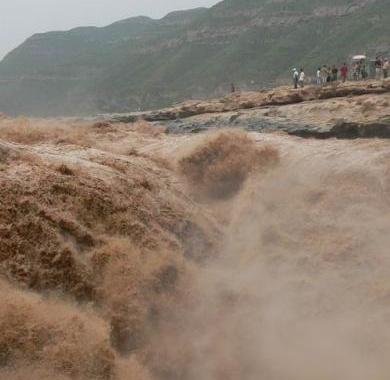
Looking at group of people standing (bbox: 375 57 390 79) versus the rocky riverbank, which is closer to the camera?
the rocky riverbank

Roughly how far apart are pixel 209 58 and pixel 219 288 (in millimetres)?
89496

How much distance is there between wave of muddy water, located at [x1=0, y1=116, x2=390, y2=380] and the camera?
25.4ft

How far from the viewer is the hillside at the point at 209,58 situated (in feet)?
258

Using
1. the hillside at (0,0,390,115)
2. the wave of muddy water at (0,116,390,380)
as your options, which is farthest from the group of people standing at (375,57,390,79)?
the hillside at (0,0,390,115)

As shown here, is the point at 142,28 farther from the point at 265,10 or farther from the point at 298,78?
the point at 298,78

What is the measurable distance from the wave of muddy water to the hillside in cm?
5458

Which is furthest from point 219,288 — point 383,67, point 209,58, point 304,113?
point 209,58

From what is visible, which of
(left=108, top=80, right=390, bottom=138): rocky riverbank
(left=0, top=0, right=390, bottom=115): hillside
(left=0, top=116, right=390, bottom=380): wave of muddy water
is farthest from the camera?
(left=0, top=0, right=390, bottom=115): hillside

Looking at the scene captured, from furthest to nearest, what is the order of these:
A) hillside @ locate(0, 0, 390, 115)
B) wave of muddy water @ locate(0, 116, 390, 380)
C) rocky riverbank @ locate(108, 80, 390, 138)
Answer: hillside @ locate(0, 0, 390, 115)
rocky riverbank @ locate(108, 80, 390, 138)
wave of muddy water @ locate(0, 116, 390, 380)

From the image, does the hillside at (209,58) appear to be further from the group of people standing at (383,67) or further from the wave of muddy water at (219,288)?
the wave of muddy water at (219,288)

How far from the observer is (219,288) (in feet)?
34.8

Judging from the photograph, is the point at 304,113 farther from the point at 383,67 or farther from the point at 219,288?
the point at 219,288

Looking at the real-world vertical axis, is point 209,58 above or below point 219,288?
below

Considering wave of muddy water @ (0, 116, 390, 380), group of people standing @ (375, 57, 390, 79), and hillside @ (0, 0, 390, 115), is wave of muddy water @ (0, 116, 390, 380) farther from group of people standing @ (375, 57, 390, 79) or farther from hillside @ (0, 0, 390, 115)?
hillside @ (0, 0, 390, 115)
